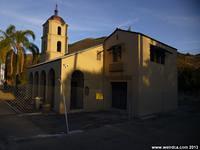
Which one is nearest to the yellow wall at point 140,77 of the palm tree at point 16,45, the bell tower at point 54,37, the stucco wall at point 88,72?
the stucco wall at point 88,72

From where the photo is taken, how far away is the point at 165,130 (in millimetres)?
9867

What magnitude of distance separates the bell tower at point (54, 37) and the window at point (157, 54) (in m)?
12.5

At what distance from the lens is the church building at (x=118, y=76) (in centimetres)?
1485

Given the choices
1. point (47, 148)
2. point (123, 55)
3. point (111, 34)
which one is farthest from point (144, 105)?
point (47, 148)

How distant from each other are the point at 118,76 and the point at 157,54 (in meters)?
4.31

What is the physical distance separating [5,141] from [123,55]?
10968mm

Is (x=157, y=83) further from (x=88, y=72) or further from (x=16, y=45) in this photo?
(x=16, y=45)

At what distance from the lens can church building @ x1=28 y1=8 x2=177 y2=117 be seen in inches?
585

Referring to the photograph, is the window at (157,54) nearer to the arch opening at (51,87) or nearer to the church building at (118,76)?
the church building at (118,76)

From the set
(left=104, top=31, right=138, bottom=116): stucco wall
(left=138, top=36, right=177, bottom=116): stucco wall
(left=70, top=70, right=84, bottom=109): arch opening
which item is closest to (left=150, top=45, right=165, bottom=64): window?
(left=138, top=36, right=177, bottom=116): stucco wall

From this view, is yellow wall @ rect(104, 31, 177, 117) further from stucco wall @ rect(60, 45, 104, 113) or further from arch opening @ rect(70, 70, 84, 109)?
arch opening @ rect(70, 70, 84, 109)

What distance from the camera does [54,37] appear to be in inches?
944

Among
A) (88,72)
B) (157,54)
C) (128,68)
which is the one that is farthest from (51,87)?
(157,54)

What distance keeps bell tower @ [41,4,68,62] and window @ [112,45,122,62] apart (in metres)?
9.96
